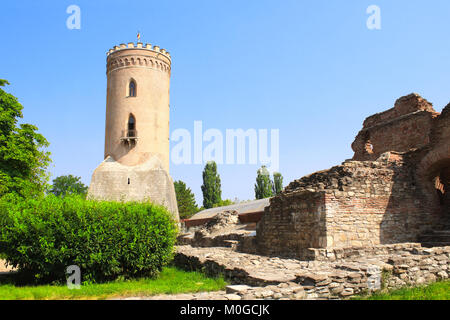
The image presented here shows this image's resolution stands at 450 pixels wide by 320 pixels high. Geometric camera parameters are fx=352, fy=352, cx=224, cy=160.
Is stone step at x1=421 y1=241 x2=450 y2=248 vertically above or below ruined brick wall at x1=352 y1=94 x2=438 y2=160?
below

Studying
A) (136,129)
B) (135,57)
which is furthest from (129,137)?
(135,57)

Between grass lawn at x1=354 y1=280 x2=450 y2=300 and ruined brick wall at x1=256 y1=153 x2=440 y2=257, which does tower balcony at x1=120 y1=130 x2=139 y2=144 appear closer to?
ruined brick wall at x1=256 y1=153 x2=440 y2=257

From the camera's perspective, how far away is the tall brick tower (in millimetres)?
25828

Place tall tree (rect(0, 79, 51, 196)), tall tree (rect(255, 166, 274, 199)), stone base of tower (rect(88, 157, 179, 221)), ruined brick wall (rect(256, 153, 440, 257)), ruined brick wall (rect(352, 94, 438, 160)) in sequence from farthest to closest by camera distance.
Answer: tall tree (rect(255, 166, 274, 199)), stone base of tower (rect(88, 157, 179, 221)), tall tree (rect(0, 79, 51, 196)), ruined brick wall (rect(352, 94, 438, 160)), ruined brick wall (rect(256, 153, 440, 257))

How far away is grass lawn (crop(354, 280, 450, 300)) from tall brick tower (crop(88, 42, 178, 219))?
810 inches

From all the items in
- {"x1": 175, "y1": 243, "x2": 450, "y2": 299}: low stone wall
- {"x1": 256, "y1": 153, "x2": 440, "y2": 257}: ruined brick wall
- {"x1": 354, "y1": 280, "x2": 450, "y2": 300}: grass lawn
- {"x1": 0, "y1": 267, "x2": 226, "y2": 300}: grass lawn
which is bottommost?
{"x1": 0, "y1": 267, "x2": 226, "y2": 300}: grass lawn

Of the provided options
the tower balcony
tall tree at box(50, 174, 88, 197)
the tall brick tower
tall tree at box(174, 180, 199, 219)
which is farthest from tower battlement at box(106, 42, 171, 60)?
tall tree at box(50, 174, 88, 197)

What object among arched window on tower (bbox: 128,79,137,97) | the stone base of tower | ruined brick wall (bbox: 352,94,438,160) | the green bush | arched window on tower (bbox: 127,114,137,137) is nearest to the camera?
the green bush

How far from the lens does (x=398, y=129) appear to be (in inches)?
581

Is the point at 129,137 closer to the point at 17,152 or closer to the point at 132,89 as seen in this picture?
the point at 132,89

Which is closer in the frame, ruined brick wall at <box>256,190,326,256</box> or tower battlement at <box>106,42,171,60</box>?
ruined brick wall at <box>256,190,326,256</box>

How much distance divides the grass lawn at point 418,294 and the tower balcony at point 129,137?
22.6 metres

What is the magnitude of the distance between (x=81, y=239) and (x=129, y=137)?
61.6ft
